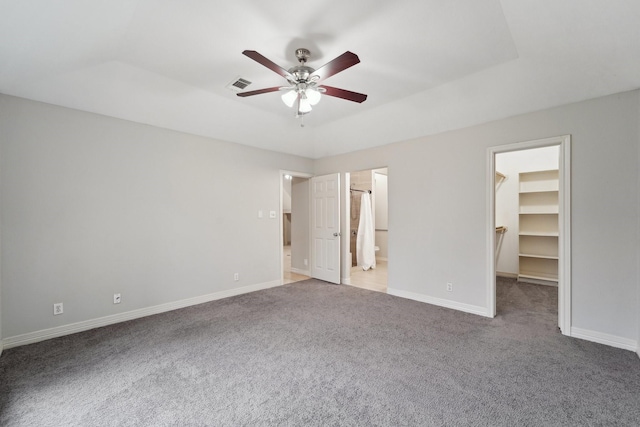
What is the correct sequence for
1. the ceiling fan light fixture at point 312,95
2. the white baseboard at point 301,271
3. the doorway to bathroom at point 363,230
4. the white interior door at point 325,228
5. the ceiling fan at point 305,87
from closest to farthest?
1. the ceiling fan at point 305,87
2. the ceiling fan light fixture at point 312,95
3. the white interior door at point 325,228
4. the white baseboard at point 301,271
5. the doorway to bathroom at point 363,230

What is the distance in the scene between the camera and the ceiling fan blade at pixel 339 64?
1837 mm

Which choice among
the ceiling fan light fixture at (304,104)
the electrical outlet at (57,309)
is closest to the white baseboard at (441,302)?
the ceiling fan light fixture at (304,104)

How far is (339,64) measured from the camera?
1.98 m

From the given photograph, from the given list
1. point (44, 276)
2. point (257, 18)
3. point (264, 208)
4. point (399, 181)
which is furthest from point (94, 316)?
point (399, 181)

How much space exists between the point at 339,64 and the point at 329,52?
2.31 ft

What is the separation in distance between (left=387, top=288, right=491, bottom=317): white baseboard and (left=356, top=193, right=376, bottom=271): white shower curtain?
189 centimetres

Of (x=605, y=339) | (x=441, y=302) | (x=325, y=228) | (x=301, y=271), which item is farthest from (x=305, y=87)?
(x=301, y=271)

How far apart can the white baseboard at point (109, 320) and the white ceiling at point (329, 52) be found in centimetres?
240

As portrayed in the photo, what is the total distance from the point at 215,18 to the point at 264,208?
3.08 meters

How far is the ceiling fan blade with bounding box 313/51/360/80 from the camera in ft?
6.03

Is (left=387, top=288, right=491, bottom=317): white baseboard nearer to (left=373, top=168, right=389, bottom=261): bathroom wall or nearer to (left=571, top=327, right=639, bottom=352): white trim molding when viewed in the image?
(left=571, top=327, right=639, bottom=352): white trim molding

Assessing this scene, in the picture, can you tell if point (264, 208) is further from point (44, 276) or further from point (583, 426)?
point (583, 426)

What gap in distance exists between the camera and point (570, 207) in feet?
9.53

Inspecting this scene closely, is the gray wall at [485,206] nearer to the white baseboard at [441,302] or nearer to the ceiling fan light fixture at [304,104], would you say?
the white baseboard at [441,302]
